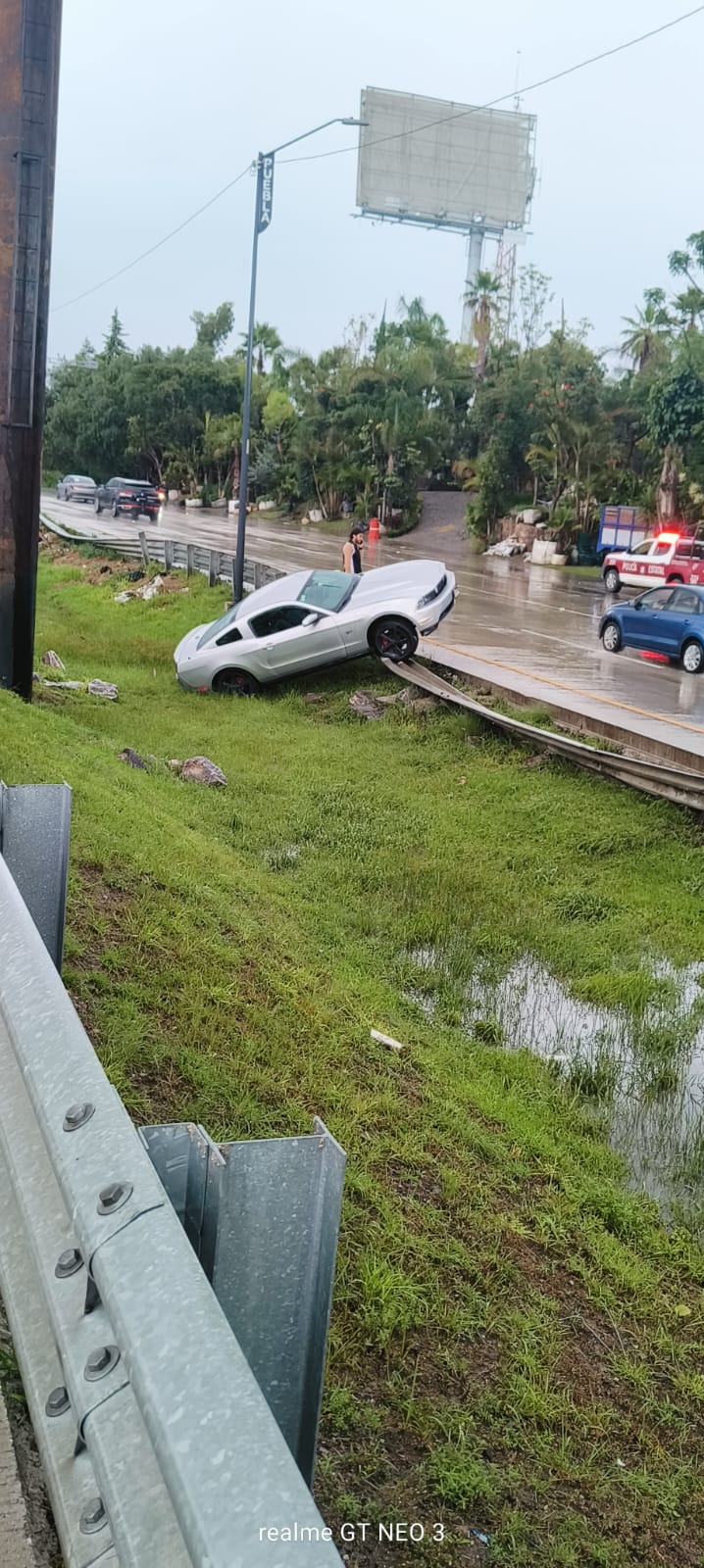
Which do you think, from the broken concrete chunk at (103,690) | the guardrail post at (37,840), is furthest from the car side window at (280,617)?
the guardrail post at (37,840)

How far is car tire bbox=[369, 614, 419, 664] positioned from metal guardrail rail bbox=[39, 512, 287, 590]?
6.59 m

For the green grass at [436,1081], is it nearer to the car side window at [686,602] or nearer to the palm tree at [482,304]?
the car side window at [686,602]

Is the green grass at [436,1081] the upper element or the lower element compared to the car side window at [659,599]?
lower

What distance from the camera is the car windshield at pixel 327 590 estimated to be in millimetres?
18703

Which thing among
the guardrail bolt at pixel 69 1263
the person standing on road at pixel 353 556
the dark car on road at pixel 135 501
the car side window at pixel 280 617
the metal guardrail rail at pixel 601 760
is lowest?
the metal guardrail rail at pixel 601 760

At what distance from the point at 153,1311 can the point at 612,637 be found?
2167 centimetres

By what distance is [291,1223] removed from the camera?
5.84 ft

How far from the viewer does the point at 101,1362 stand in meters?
1.53

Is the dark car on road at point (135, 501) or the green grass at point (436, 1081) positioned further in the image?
the dark car on road at point (135, 501)

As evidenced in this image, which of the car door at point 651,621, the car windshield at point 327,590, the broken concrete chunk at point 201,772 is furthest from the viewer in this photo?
the car door at point 651,621

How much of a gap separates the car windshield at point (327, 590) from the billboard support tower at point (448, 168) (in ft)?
257

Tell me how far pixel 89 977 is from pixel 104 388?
80.5 m

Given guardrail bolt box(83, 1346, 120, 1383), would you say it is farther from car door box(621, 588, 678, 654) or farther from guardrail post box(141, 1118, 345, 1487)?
car door box(621, 588, 678, 654)

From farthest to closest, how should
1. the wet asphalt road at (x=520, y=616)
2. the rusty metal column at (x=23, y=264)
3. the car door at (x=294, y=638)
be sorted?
the car door at (x=294, y=638) → the wet asphalt road at (x=520, y=616) → the rusty metal column at (x=23, y=264)
